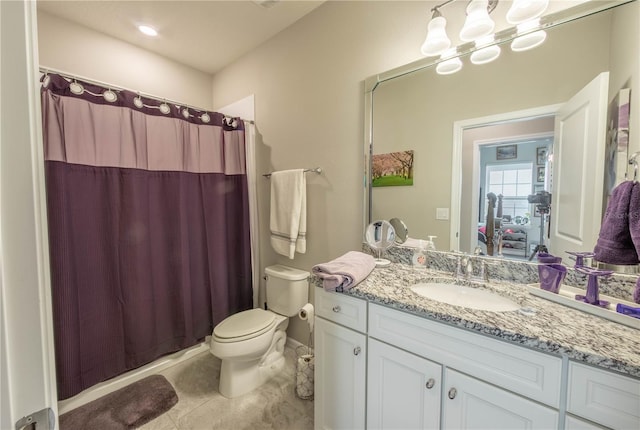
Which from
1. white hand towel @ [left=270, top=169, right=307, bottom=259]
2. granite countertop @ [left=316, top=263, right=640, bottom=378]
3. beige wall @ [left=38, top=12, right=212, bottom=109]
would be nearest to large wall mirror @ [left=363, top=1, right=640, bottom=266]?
granite countertop @ [left=316, top=263, right=640, bottom=378]

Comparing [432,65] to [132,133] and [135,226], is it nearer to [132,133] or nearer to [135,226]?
[132,133]

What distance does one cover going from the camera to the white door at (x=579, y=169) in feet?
3.35

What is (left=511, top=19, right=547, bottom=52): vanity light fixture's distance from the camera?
1.10 metres

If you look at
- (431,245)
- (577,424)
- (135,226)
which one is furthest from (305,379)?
(135,226)

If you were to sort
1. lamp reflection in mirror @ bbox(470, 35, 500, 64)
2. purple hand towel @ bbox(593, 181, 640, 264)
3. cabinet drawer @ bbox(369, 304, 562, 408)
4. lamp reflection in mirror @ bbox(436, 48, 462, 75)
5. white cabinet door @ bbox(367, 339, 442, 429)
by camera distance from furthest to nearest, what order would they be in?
lamp reflection in mirror @ bbox(436, 48, 462, 75) < lamp reflection in mirror @ bbox(470, 35, 500, 64) < white cabinet door @ bbox(367, 339, 442, 429) < purple hand towel @ bbox(593, 181, 640, 264) < cabinet drawer @ bbox(369, 304, 562, 408)

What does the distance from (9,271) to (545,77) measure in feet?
5.57

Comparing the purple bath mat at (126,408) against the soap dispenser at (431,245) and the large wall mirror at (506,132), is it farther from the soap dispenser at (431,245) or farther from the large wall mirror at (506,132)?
the soap dispenser at (431,245)

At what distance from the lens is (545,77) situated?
1.10m

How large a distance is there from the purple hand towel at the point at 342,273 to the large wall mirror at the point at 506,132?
407 millimetres

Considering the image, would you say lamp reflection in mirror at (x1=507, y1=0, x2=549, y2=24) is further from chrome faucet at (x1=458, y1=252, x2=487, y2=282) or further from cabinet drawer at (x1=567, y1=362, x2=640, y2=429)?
cabinet drawer at (x1=567, y1=362, x2=640, y2=429)

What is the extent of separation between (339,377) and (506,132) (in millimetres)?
1381

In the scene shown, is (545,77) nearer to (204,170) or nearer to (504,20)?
(504,20)

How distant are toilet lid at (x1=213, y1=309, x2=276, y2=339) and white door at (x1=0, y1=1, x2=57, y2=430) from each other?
128cm

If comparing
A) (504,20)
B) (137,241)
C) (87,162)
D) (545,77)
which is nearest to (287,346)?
(137,241)
